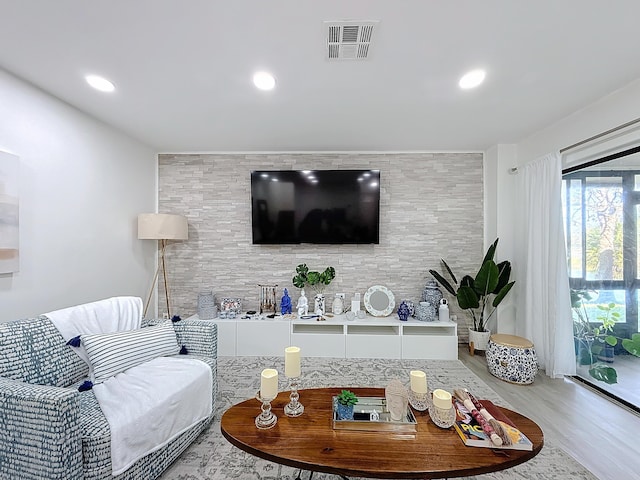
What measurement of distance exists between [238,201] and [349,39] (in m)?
2.42

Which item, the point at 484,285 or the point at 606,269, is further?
the point at 484,285

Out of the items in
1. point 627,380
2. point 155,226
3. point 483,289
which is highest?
point 155,226

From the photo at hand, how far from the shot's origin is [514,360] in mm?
2605

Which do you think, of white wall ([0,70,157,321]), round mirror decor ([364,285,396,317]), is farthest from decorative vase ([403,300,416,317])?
white wall ([0,70,157,321])

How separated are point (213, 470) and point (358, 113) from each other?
275cm

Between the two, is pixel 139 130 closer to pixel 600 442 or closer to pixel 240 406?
pixel 240 406

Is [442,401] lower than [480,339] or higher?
higher

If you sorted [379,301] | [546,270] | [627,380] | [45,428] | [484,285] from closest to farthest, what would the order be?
[45,428] → [627,380] → [546,270] → [484,285] → [379,301]

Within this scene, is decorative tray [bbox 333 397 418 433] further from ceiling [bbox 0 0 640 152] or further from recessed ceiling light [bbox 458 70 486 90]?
recessed ceiling light [bbox 458 70 486 90]

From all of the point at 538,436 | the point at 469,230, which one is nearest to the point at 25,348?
the point at 538,436

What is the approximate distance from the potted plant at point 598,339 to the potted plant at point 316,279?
2.41 meters

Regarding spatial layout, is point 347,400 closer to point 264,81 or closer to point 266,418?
point 266,418

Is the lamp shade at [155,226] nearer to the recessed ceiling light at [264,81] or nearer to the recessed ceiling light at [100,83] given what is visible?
the recessed ceiling light at [100,83]

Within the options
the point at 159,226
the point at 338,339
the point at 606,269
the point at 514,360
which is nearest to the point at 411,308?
the point at 338,339
